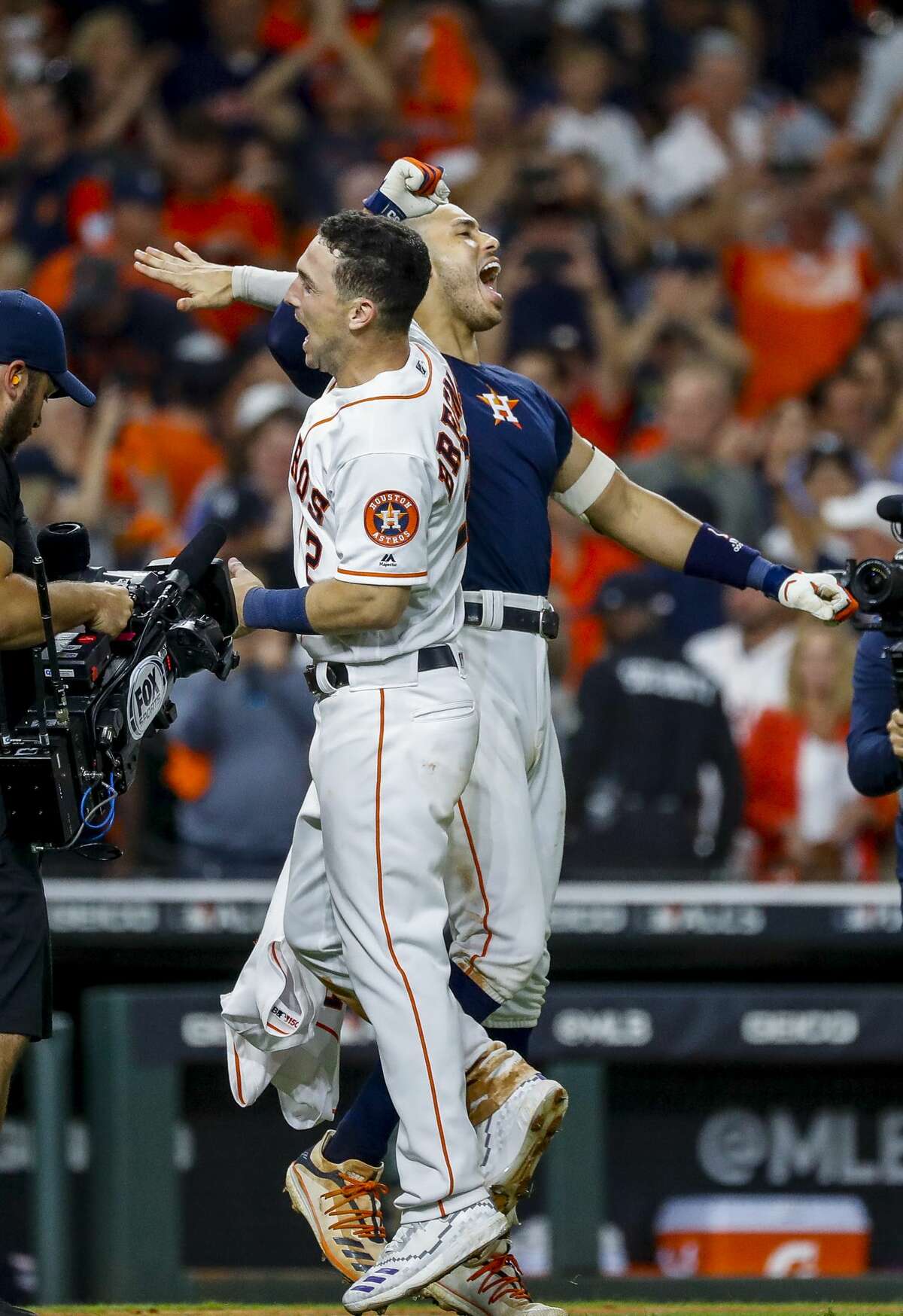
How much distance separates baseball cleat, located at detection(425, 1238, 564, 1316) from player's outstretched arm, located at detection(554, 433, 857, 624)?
159 cm

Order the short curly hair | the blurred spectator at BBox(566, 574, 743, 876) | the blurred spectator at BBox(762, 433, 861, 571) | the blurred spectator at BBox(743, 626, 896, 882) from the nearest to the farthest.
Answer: the short curly hair, the blurred spectator at BBox(566, 574, 743, 876), the blurred spectator at BBox(743, 626, 896, 882), the blurred spectator at BBox(762, 433, 861, 571)

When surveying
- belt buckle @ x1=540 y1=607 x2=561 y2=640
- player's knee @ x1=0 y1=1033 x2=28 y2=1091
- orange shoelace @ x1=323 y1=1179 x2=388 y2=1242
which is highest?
belt buckle @ x1=540 y1=607 x2=561 y2=640

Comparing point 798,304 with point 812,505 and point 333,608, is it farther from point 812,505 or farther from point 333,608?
point 333,608

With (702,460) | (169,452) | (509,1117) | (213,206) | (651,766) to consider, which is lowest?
(509,1117)

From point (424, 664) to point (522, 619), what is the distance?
16.5 inches

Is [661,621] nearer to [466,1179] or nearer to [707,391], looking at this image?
[707,391]

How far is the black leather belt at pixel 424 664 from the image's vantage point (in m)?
4.07

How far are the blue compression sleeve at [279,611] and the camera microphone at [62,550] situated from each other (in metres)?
0.43

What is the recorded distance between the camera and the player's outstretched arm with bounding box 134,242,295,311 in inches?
180

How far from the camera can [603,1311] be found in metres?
4.95

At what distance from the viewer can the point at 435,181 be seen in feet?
14.7

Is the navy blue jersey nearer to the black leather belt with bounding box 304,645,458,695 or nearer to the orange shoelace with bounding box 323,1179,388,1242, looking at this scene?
the black leather belt with bounding box 304,645,458,695

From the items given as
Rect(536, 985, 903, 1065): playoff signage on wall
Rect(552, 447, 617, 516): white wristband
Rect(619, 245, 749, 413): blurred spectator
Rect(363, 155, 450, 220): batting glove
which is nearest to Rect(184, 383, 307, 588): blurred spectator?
Rect(619, 245, 749, 413): blurred spectator

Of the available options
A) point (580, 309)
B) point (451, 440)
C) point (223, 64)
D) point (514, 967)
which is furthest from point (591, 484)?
point (223, 64)
